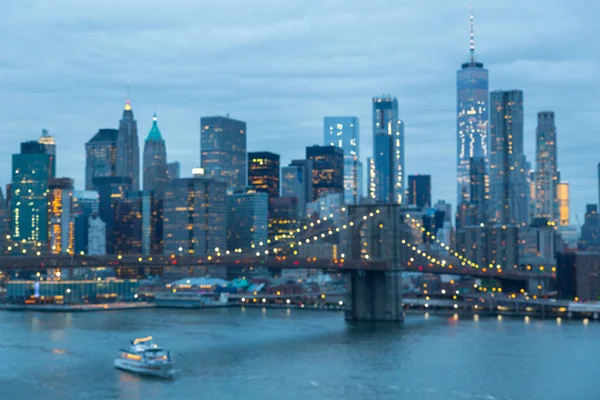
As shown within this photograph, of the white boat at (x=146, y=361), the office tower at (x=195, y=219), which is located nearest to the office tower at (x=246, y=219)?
the office tower at (x=195, y=219)

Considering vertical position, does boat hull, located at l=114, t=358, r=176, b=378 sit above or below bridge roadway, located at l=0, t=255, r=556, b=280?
below

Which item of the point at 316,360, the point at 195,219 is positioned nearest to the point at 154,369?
the point at 316,360

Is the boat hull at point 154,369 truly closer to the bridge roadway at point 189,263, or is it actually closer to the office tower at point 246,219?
the bridge roadway at point 189,263

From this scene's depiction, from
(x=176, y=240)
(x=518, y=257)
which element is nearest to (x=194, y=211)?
(x=176, y=240)

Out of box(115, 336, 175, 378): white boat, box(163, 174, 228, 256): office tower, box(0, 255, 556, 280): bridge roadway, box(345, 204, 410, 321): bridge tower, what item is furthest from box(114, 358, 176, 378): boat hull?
box(163, 174, 228, 256): office tower

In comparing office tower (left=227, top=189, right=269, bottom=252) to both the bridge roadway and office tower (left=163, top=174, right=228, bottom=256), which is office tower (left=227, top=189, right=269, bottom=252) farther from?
the bridge roadway

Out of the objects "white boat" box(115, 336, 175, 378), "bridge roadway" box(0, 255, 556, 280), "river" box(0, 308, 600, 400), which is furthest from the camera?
"bridge roadway" box(0, 255, 556, 280)
